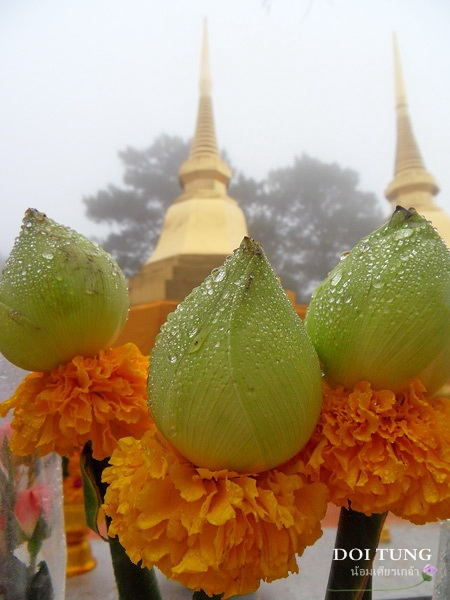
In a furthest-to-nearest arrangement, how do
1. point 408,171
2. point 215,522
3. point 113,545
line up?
1. point 408,171
2. point 113,545
3. point 215,522

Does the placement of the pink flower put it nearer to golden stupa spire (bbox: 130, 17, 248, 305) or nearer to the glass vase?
the glass vase

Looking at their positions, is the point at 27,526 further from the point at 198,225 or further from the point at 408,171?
the point at 408,171

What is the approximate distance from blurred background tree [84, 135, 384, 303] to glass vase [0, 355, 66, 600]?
34.7 inches

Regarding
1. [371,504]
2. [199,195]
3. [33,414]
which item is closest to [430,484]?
[371,504]

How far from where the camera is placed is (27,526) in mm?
342

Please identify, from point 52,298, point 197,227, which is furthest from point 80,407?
point 197,227

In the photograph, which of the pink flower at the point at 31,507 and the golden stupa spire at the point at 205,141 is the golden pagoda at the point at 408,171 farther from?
the pink flower at the point at 31,507

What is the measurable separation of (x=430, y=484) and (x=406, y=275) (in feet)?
0.30

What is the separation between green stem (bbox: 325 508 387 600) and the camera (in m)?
0.26

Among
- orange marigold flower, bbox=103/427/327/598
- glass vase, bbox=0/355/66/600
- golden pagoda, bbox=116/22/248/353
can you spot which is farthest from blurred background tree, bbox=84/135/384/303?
orange marigold flower, bbox=103/427/327/598

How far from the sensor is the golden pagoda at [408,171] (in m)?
1.25

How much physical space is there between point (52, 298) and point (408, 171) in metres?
1.17

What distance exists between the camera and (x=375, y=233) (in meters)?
0.26

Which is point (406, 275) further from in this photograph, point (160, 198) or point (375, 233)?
point (160, 198)
